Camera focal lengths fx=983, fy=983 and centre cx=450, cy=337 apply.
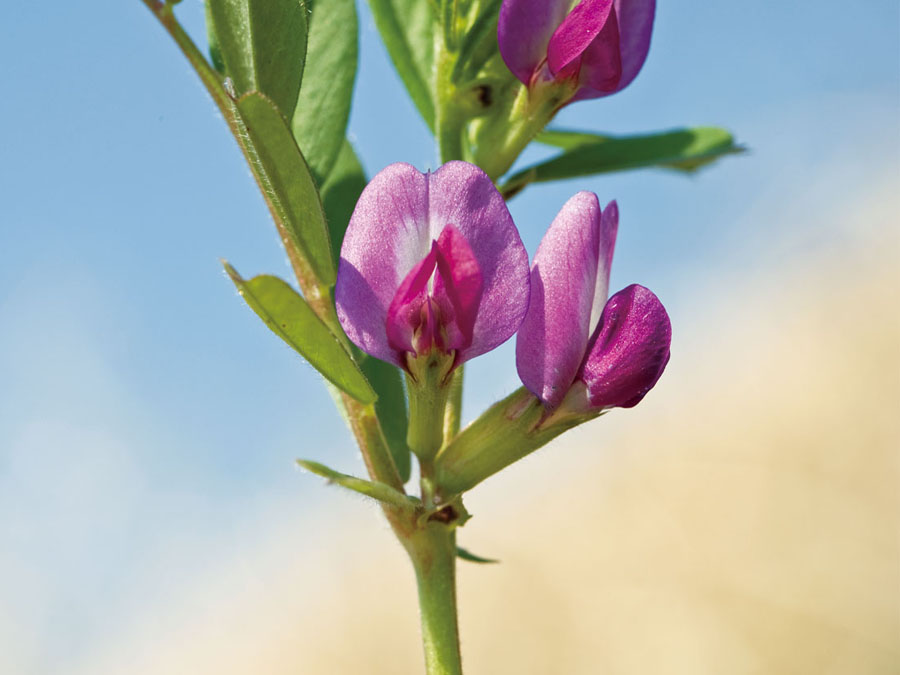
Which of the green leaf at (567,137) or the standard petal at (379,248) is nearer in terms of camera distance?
the standard petal at (379,248)

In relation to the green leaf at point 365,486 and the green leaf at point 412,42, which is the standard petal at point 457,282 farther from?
the green leaf at point 412,42

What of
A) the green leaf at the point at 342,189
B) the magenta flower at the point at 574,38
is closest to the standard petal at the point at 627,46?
the magenta flower at the point at 574,38

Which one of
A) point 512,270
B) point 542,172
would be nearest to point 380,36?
point 542,172

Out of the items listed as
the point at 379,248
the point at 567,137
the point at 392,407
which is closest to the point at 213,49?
the point at 379,248

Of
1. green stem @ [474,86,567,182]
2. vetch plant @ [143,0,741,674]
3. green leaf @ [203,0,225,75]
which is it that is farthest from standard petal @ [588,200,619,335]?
green leaf @ [203,0,225,75]

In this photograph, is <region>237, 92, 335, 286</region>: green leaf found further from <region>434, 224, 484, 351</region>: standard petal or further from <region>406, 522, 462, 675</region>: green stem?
<region>406, 522, 462, 675</region>: green stem

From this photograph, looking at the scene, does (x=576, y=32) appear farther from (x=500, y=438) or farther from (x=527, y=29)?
(x=500, y=438)
